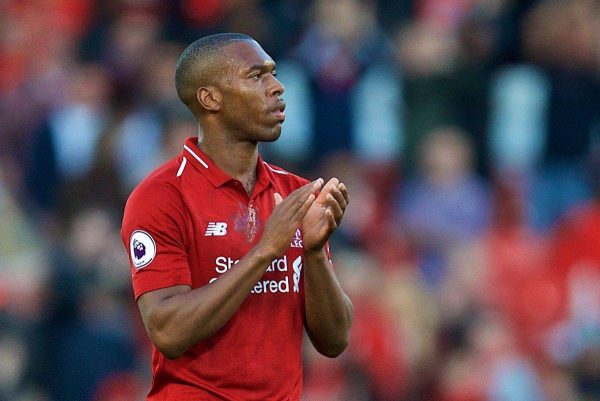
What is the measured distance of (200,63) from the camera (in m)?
4.86

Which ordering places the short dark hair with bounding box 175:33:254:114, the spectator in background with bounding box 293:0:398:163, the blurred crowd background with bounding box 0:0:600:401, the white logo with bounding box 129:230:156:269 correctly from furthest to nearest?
the spectator in background with bounding box 293:0:398:163, the blurred crowd background with bounding box 0:0:600:401, the short dark hair with bounding box 175:33:254:114, the white logo with bounding box 129:230:156:269

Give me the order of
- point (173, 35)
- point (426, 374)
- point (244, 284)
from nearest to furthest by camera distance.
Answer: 1. point (244, 284)
2. point (426, 374)
3. point (173, 35)

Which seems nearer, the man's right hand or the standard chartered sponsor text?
the man's right hand

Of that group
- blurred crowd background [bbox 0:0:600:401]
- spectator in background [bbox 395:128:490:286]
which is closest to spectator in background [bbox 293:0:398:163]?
blurred crowd background [bbox 0:0:600:401]

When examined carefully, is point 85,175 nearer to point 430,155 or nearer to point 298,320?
point 430,155

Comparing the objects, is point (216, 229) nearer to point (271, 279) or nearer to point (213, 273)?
point (213, 273)

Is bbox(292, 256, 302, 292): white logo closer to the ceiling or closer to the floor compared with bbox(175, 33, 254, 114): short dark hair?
closer to the floor

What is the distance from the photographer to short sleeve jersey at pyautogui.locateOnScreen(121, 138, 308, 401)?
181 inches

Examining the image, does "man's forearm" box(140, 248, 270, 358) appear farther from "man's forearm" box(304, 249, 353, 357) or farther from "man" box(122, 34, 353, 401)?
"man's forearm" box(304, 249, 353, 357)

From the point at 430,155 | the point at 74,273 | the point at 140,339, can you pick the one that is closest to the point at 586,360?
the point at 430,155

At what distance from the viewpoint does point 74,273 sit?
30.7 ft

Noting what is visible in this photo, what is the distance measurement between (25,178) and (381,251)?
2826mm

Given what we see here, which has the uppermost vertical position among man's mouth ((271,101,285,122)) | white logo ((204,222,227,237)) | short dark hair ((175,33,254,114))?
short dark hair ((175,33,254,114))

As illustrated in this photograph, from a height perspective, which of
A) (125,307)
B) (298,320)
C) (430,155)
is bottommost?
(298,320)
